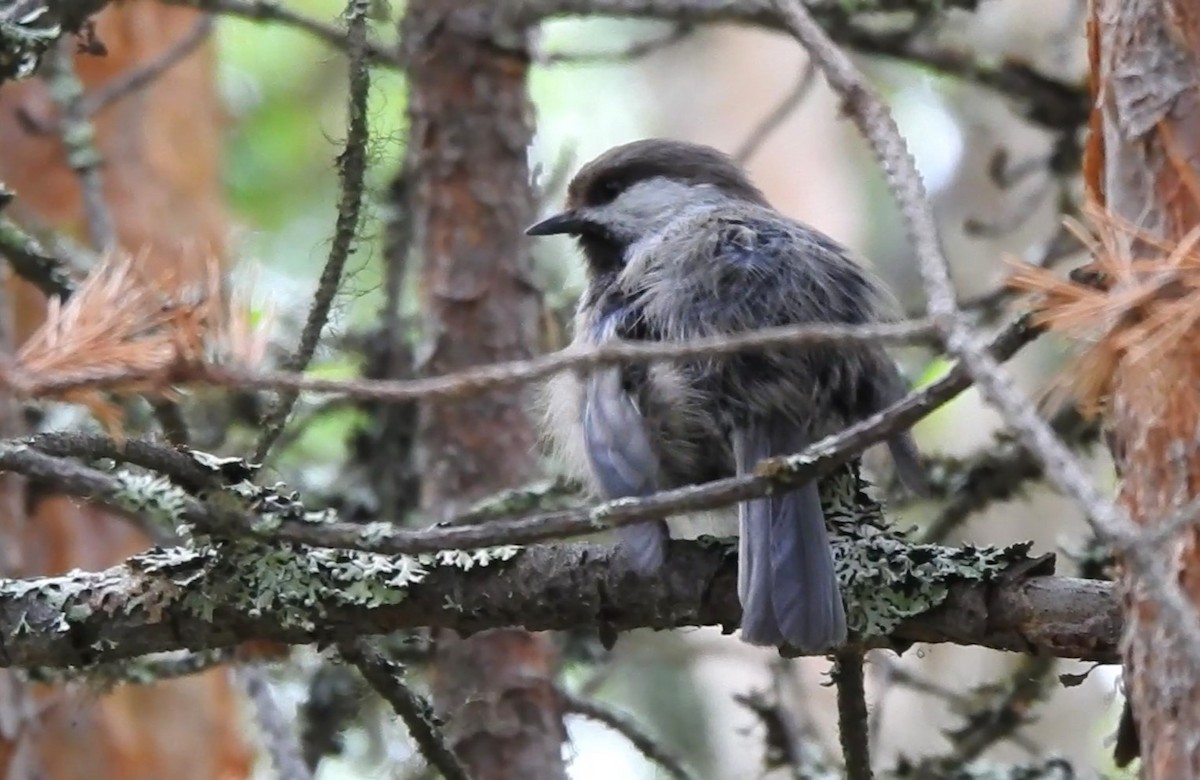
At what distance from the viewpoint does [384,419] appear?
3803mm

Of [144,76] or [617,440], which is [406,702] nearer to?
[617,440]

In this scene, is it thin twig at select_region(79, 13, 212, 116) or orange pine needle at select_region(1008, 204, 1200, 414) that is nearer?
orange pine needle at select_region(1008, 204, 1200, 414)

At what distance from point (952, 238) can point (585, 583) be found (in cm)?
704

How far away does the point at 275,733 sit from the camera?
2.78 meters

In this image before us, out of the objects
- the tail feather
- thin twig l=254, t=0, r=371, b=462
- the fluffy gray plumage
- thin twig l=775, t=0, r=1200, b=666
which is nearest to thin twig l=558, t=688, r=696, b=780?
the fluffy gray plumage

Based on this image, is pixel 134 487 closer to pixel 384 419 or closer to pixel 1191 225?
pixel 1191 225

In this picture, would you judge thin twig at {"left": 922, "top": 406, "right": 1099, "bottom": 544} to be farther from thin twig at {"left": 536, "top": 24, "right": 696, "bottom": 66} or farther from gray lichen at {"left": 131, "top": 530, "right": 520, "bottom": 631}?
gray lichen at {"left": 131, "top": 530, "right": 520, "bottom": 631}

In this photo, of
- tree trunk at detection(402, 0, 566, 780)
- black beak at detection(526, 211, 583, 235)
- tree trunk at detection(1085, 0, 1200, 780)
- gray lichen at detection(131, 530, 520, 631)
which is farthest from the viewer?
tree trunk at detection(402, 0, 566, 780)

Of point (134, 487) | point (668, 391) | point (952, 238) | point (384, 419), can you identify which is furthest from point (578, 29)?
point (134, 487)

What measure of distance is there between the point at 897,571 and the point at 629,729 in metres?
1.22

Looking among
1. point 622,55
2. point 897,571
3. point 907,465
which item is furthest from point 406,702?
point 622,55

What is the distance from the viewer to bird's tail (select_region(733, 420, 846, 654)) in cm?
198

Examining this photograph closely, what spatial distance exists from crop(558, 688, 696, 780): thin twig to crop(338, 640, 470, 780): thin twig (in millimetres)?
795

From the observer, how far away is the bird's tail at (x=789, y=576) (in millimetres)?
1977
